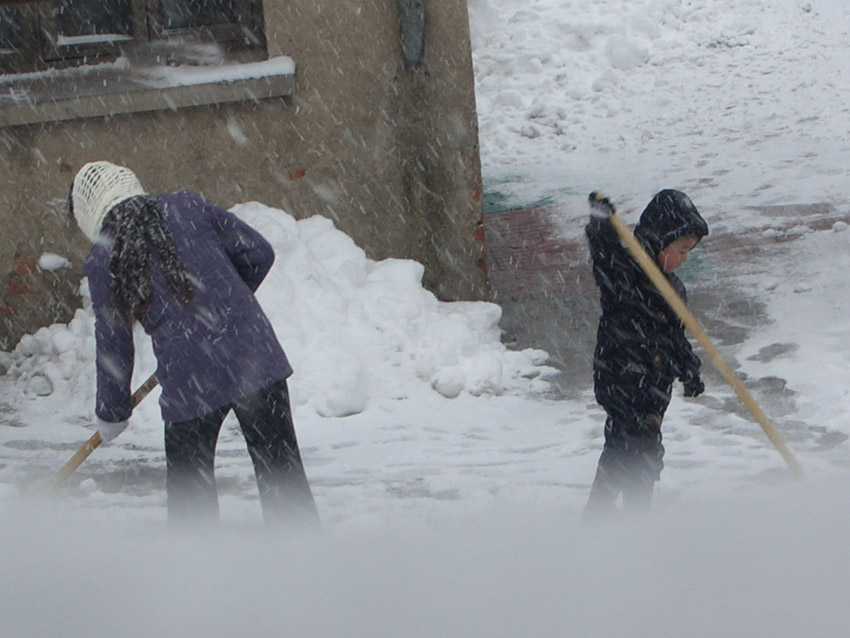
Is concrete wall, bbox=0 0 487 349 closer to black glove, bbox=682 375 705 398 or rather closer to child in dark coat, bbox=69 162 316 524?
child in dark coat, bbox=69 162 316 524

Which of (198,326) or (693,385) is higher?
(198,326)

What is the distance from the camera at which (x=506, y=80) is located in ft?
44.9

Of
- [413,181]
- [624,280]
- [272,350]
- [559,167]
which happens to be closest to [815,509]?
[624,280]

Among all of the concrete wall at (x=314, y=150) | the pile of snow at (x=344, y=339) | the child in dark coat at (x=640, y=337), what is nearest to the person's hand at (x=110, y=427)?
the child in dark coat at (x=640, y=337)

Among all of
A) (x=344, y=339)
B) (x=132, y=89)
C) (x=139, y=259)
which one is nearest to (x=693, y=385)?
(x=139, y=259)

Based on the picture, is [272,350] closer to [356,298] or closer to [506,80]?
[356,298]

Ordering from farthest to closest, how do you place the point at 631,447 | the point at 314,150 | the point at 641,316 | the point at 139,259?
the point at 314,150
the point at 631,447
the point at 641,316
the point at 139,259

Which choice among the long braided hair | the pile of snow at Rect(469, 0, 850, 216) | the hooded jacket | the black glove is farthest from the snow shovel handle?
the pile of snow at Rect(469, 0, 850, 216)

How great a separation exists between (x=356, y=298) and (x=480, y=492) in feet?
6.32

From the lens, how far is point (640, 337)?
11.9 ft

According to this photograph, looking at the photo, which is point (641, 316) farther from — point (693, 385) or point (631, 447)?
point (631, 447)

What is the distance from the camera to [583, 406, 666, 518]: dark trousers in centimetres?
370

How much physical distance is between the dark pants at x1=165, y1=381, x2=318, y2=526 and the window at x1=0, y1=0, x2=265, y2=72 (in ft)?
12.0

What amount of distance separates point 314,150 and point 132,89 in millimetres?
1070
